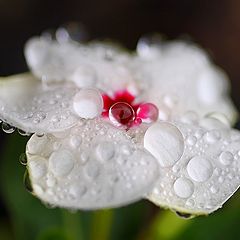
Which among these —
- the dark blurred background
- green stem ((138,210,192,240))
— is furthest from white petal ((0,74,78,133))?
the dark blurred background

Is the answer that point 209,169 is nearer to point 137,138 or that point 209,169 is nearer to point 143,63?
point 137,138

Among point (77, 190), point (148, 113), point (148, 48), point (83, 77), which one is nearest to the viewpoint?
point (77, 190)

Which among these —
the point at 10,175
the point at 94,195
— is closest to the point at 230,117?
the point at 94,195

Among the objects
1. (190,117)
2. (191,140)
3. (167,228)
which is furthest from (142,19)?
(191,140)

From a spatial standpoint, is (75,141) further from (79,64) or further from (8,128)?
(79,64)

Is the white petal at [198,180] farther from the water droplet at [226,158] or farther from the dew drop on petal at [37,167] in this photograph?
the dew drop on petal at [37,167]
